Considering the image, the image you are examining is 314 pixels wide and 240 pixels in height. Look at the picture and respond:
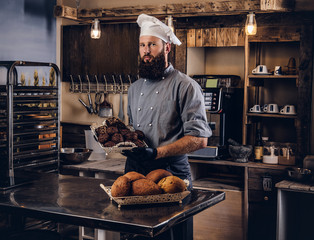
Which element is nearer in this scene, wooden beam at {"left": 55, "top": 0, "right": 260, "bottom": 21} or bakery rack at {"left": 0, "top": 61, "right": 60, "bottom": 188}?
bakery rack at {"left": 0, "top": 61, "right": 60, "bottom": 188}

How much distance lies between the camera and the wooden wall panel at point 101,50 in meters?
5.38

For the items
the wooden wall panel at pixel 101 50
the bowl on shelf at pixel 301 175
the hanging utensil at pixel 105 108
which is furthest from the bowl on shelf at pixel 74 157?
the bowl on shelf at pixel 301 175

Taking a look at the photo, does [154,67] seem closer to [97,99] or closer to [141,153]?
[141,153]

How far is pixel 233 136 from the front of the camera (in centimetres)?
501

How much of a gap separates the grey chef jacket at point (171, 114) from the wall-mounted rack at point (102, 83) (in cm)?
230

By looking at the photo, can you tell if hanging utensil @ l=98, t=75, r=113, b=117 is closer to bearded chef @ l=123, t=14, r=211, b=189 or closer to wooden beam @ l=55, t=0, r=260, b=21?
wooden beam @ l=55, t=0, r=260, b=21

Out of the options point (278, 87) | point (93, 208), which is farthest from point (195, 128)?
point (278, 87)

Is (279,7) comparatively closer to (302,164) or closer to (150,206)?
(302,164)

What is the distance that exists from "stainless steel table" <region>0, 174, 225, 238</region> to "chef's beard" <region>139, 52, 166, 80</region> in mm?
751

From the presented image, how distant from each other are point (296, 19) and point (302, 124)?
1032 mm

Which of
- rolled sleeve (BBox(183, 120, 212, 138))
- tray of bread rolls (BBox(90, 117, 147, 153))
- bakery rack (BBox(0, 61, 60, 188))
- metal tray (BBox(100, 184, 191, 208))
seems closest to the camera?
metal tray (BBox(100, 184, 191, 208))

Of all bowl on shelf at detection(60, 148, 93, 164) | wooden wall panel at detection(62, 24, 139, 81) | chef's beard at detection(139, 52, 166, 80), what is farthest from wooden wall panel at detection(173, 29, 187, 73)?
chef's beard at detection(139, 52, 166, 80)

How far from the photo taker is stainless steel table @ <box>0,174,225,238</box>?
201cm

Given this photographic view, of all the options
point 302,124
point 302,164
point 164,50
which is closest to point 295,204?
point 302,164
